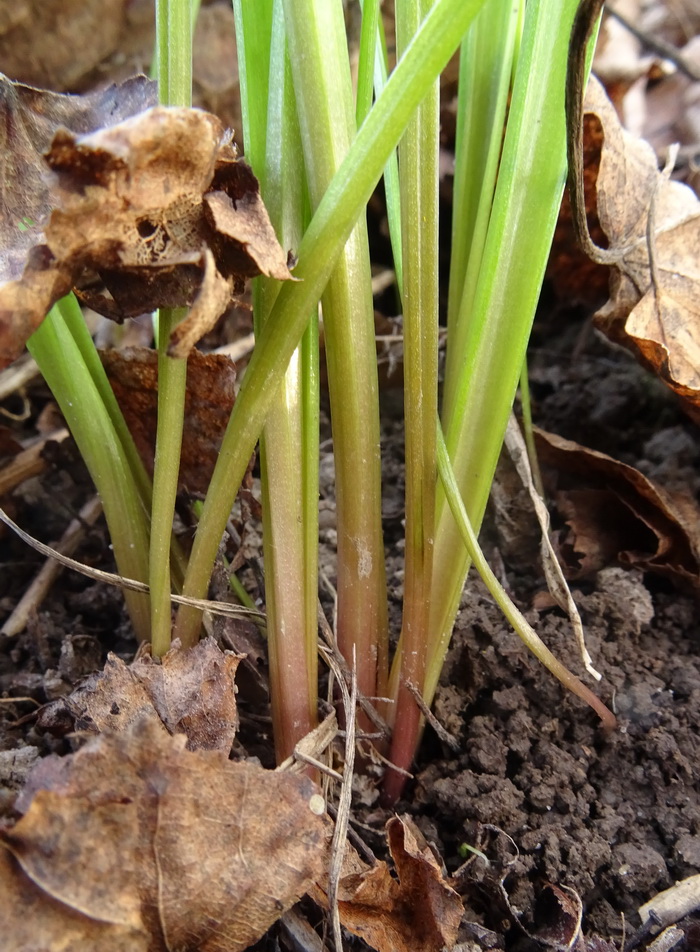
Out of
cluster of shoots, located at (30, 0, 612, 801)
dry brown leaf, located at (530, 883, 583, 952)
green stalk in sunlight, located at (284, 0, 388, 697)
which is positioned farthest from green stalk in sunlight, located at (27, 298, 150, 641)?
dry brown leaf, located at (530, 883, 583, 952)

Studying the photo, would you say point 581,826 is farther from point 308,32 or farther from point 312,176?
point 308,32

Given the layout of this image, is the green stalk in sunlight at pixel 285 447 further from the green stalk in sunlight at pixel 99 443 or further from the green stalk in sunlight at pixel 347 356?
the green stalk in sunlight at pixel 99 443

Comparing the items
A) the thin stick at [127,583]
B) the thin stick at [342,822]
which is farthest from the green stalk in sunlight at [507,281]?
the thin stick at [127,583]

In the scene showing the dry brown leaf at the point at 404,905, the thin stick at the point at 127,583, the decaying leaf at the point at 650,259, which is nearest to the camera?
the dry brown leaf at the point at 404,905

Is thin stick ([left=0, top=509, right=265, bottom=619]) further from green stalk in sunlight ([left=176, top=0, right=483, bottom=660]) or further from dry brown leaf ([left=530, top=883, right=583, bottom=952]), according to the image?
dry brown leaf ([left=530, top=883, right=583, bottom=952])

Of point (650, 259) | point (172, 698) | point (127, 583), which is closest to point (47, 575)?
point (127, 583)
